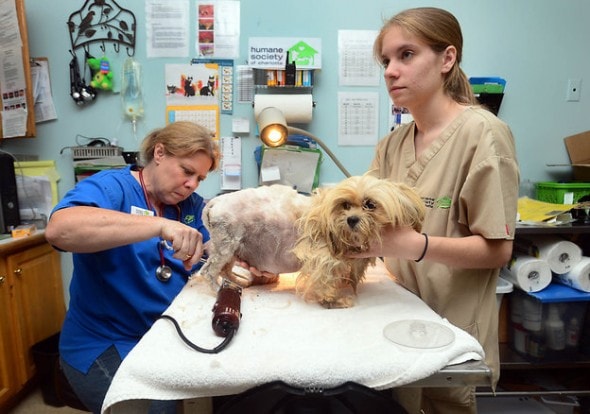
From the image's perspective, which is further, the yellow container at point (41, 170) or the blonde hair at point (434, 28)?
the yellow container at point (41, 170)

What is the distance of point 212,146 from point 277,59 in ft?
3.76

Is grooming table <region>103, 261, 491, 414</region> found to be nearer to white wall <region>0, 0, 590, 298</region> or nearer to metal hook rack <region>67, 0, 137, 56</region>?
white wall <region>0, 0, 590, 298</region>

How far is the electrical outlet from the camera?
2496mm

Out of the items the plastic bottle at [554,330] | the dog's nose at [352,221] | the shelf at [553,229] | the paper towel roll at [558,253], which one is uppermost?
the dog's nose at [352,221]

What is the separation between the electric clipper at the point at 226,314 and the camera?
80 centimetres

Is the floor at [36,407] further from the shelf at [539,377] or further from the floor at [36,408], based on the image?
the shelf at [539,377]

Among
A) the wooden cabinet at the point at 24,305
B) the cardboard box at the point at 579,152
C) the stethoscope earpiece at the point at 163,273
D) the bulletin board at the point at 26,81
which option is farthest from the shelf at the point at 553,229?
the bulletin board at the point at 26,81

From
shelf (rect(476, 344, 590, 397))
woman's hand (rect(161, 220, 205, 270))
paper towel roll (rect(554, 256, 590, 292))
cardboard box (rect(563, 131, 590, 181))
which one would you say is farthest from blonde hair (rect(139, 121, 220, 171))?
cardboard box (rect(563, 131, 590, 181))

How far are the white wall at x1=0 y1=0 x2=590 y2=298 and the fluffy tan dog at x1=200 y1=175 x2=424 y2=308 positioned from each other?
145cm

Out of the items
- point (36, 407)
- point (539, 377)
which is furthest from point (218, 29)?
point (539, 377)

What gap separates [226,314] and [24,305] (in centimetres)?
186

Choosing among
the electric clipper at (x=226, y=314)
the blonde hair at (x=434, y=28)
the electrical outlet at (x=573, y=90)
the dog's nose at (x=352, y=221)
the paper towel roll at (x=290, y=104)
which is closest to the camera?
the electric clipper at (x=226, y=314)

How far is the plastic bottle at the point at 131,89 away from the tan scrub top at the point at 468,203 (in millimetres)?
1838

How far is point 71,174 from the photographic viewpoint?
2455 mm
